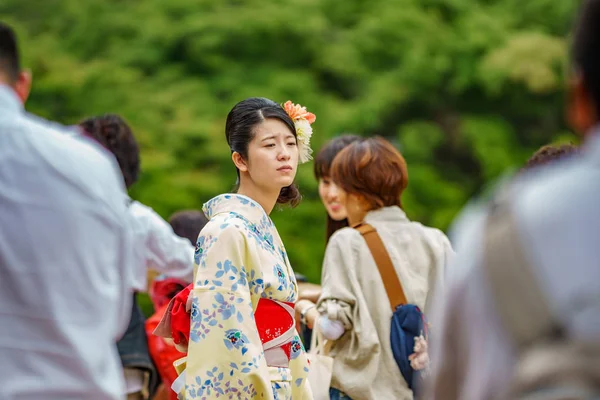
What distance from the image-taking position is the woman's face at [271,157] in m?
3.91

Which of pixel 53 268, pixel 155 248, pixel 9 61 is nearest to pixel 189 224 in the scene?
pixel 155 248

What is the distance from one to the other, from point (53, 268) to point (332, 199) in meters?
2.81

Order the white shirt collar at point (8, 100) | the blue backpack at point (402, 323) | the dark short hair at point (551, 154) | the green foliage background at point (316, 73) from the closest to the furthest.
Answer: the white shirt collar at point (8, 100), the dark short hair at point (551, 154), the blue backpack at point (402, 323), the green foliage background at point (316, 73)

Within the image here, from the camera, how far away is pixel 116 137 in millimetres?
5031

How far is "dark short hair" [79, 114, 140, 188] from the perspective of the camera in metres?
5.03

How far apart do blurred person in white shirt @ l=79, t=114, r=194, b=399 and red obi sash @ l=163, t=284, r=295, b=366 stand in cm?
119

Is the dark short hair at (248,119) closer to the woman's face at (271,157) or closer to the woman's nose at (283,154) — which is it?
the woman's face at (271,157)

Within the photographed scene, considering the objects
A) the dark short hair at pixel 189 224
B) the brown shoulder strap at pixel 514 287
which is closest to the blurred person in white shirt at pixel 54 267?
the brown shoulder strap at pixel 514 287

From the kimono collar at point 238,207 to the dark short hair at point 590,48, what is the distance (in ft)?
6.89

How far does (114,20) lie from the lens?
438 inches

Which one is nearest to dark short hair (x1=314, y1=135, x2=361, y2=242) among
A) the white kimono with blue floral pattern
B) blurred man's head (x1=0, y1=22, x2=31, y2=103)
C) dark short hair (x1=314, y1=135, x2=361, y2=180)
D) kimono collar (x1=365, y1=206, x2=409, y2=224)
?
dark short hair (x1=314, y1=135, x2=361, y2=180)

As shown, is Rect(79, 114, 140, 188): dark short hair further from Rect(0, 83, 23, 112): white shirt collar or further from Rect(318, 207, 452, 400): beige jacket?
Rect(0, 83, 23, 112): white shirt collar

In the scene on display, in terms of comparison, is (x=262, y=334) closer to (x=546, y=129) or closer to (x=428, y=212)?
(x=428, y=212)

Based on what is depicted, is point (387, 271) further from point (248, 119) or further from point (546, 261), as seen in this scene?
point (546, 261)
